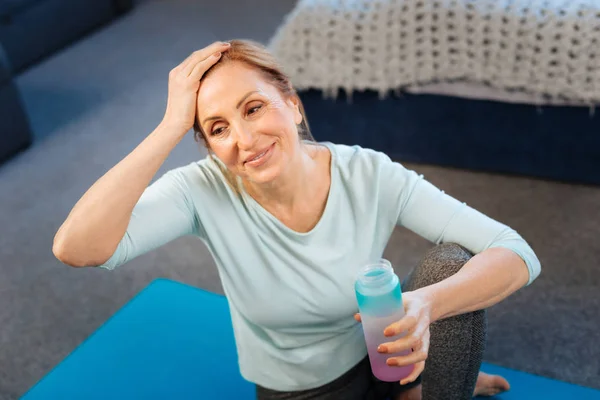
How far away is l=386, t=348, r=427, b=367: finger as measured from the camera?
1.13 metres

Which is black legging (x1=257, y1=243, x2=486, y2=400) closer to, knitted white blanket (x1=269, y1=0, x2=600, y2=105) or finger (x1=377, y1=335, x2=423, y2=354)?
finger (x1=377, y1=335, x2=423, y2=354)

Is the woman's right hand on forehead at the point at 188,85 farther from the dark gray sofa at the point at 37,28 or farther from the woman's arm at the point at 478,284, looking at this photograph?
the dark gray sofa at the point at 37,28

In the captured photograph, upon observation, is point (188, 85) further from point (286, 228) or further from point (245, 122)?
point (286, 228)

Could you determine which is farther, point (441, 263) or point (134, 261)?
point (134, 261)

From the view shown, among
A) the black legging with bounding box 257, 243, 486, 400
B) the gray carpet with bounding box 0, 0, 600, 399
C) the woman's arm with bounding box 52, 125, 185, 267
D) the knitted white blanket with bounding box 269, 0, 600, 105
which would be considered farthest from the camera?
the knitted white blanket with bounding box 269, 0, 600, 105

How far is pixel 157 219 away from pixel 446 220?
1.57ft

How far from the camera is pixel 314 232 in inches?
53.6

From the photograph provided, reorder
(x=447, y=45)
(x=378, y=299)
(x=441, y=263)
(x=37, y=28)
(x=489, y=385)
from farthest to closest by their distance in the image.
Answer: (x=37, y=28), (x=447, y=45), (x=489, y=385), (x=441, y=263), (x=378, y=299)

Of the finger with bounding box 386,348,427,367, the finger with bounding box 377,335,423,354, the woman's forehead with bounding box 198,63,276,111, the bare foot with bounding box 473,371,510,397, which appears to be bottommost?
the bare foot with bounding box 473,371,510,397

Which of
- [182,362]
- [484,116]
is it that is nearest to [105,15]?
[484,116]

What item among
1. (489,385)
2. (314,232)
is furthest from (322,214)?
(489,385)

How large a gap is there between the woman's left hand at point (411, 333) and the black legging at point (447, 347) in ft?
0.45

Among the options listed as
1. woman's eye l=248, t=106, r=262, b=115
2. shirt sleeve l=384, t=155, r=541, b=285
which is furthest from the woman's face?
shirt sleeve l=384, t=155, r=541, b=285

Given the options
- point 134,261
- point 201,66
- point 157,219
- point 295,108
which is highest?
point 201,66
